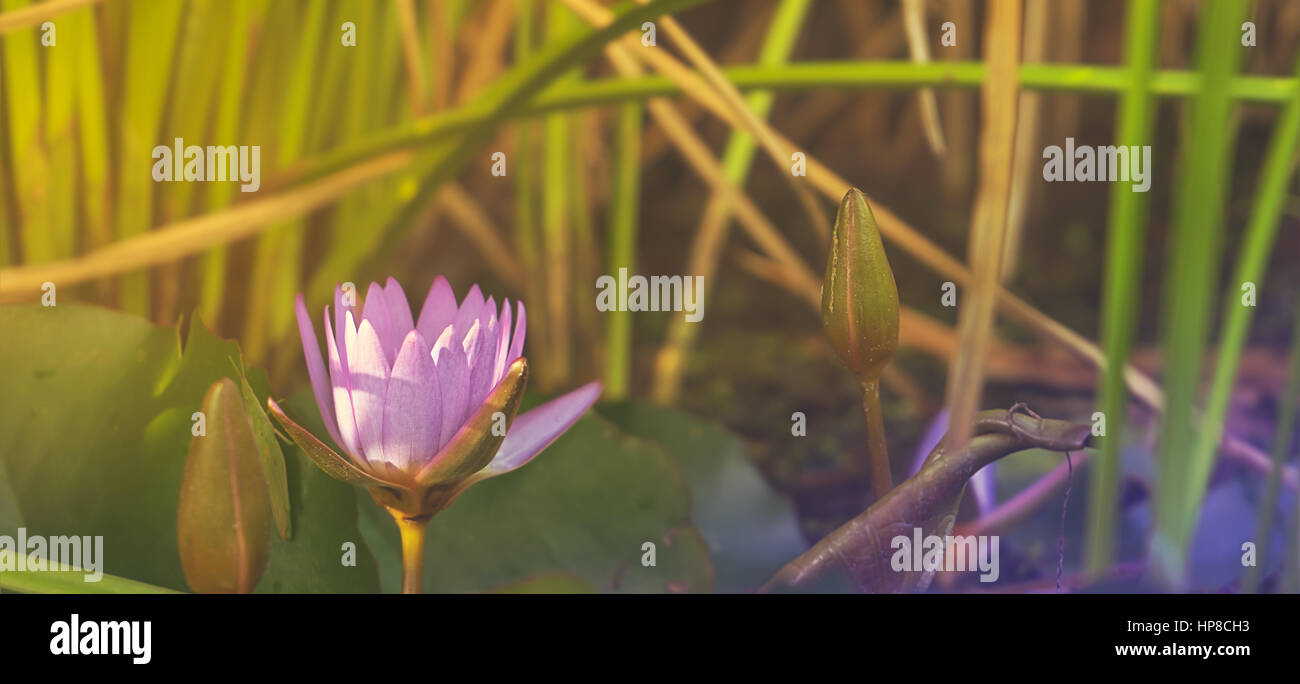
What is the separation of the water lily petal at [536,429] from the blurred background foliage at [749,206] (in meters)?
0.11

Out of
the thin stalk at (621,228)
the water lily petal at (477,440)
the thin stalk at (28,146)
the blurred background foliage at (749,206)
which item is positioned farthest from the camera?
the thin stalk at (621,228)

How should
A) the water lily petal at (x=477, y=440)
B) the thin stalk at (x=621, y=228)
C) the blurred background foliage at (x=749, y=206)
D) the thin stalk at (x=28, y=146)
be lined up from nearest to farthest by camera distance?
the water lily petal at (x=477, y=440) → the blurred background foliage at (x=749, y=206) → the thin stalk at (x=28, y=146) → the thin stalk at (x=621, y=228)

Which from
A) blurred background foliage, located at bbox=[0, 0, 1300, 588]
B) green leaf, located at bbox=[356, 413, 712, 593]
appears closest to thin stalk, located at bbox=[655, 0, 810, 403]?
blurred background foliage, located at bbox=[0, 0, 1300, 588]

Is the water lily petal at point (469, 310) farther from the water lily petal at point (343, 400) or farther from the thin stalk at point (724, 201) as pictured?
the thin stalk at point (724, 201)

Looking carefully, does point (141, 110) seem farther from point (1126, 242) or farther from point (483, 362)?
point (1126, 242)

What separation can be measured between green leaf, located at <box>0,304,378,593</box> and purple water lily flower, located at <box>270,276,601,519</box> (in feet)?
0.13

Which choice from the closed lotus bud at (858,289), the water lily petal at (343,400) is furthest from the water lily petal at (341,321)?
the closed lotus bud at (858,289)

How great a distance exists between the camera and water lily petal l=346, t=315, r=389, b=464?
224mm

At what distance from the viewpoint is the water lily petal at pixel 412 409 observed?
0.22 meters

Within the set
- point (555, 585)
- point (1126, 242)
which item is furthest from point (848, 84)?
point (555, 585)

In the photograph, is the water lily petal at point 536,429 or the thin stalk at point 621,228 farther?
the thin stalk at point 621,228

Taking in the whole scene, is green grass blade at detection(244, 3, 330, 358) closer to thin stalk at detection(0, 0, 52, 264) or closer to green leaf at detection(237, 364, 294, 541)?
thin stalk at detection(0, 0, 52, 264)
